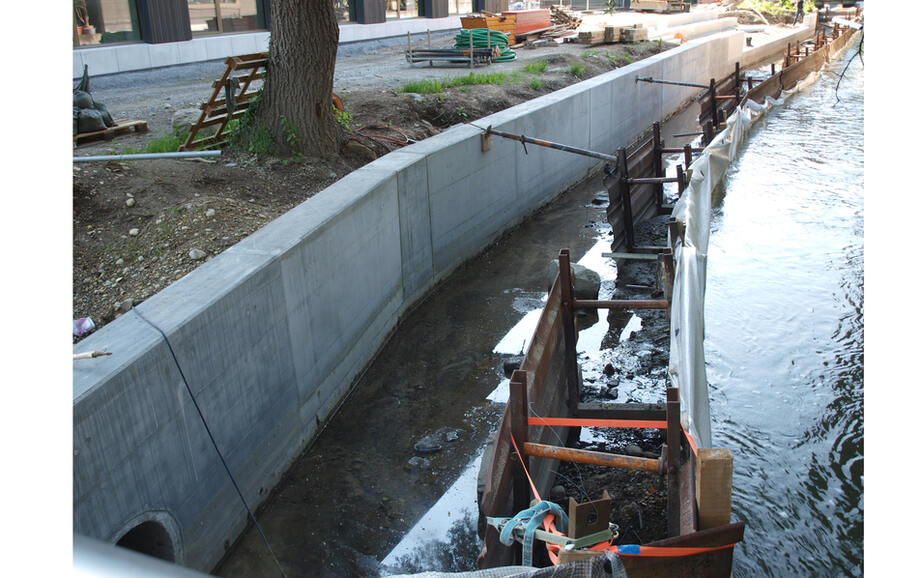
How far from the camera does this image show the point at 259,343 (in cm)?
620

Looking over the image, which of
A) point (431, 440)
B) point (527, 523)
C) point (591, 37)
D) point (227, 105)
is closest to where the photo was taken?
point (527, 523)

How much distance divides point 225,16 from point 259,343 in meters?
20.6

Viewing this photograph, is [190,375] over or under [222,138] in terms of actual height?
under

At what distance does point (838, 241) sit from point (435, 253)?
653cm

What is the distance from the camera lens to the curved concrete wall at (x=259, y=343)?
4.56 m

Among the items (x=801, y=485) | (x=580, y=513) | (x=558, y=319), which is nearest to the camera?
(x=580, y=513)

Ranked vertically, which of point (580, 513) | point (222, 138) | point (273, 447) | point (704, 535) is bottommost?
point (273, 447)

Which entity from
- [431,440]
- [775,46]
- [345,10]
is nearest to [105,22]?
[345,10]

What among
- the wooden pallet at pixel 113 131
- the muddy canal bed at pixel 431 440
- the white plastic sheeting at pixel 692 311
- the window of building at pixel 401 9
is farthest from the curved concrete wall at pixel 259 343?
the window of building at pixel 401 9

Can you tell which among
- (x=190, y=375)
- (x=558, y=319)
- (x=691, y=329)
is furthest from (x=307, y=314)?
(x=691, y=329)

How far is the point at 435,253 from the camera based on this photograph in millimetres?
10680

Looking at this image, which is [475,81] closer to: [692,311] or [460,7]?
[692,311]

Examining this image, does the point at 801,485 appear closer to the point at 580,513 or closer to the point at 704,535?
the point at 704,535

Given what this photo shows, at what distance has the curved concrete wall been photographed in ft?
15.0
